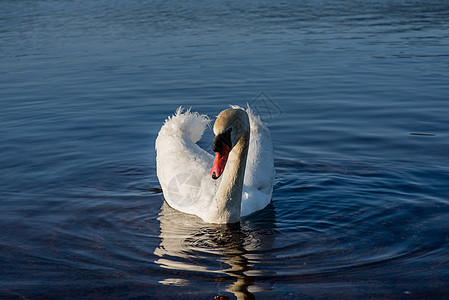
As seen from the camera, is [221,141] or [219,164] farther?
[221,141]

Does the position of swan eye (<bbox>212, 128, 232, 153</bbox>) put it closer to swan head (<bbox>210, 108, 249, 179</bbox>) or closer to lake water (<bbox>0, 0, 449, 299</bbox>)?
swan head (<bbox>210, 108, 249, 179</bbox>)

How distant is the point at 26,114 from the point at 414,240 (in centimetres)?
1021

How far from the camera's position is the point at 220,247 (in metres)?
7.27

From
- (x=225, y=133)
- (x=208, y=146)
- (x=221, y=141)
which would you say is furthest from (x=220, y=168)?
(x=208, y=146)

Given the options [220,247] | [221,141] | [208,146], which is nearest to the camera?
[221,141]

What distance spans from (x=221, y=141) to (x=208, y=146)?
5.48 meters

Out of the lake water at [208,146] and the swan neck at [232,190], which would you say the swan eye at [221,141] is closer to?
the swan neck at [232,190]

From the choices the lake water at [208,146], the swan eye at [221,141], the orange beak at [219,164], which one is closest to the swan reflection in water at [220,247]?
the lake water at [208,146]

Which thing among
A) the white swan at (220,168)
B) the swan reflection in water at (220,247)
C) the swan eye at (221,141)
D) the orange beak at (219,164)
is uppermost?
the swan eye at (221,141)

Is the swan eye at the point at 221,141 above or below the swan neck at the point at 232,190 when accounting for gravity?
above

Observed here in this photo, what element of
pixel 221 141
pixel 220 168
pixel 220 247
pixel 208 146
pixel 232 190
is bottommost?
pixel 208 146

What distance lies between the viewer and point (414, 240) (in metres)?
7.15

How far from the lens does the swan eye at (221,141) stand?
22.8 feet

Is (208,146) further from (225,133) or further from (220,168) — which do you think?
(220,168)
